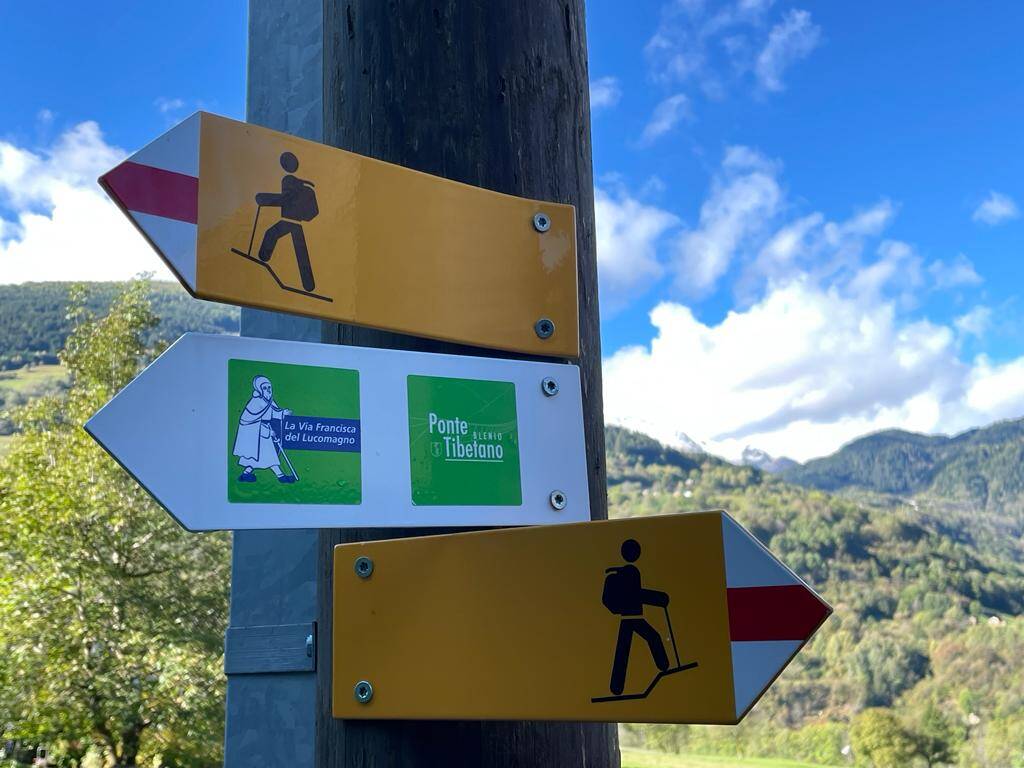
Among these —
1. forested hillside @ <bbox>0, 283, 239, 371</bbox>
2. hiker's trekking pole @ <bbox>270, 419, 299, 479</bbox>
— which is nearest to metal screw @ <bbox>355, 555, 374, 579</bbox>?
hiker's trekking pole @ <bbox>270, 419, 299, 479</bbox>

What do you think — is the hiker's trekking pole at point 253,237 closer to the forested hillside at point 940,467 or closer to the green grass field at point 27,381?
the green grass field at point 27,381

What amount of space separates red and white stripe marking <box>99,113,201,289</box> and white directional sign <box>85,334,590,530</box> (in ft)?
0.28

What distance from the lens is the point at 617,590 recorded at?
0.83 meters

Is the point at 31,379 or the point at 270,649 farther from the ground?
the point at 31,379

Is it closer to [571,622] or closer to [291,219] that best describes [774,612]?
[571,622]

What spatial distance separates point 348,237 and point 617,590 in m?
0.43

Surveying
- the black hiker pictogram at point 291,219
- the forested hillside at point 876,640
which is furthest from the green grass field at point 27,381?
the black hiker pictogram at point 291,219

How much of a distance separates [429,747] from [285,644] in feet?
8.68

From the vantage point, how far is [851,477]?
98125 millimetres

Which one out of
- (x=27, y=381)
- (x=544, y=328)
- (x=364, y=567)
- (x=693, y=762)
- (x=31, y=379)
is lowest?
(x=693, y=762)

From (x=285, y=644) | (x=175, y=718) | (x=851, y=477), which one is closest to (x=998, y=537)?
(x=851, y=477)

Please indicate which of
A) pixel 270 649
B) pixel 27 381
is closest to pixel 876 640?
pixel 270 649

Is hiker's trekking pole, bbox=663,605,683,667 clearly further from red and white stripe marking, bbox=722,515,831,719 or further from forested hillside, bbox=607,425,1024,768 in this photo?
forested hillside, bbox=607,425,1024,768

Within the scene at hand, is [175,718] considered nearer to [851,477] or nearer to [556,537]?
[556,537]
